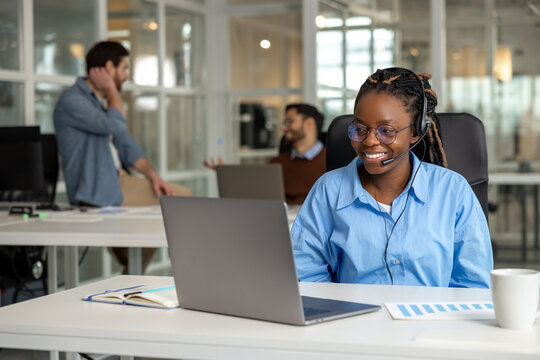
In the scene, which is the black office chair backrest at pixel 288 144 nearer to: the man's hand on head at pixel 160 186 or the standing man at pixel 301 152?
the standing man at pixel 301 152

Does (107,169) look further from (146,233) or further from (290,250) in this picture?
(290,250)

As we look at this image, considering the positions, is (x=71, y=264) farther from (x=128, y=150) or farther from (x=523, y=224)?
(x=523, y=224)

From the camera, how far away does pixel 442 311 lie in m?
1.41

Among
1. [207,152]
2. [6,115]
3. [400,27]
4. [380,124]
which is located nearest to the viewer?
[380,124]

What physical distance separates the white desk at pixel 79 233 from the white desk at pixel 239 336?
1.16 m

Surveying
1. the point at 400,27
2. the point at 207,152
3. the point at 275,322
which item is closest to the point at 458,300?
the point at 275,322

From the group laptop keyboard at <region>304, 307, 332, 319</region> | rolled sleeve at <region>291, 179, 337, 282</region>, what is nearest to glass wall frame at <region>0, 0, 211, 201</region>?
rolled sleeve at <region>291, 179, 337, 282</region>

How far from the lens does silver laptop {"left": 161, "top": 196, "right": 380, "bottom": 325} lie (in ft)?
4.18

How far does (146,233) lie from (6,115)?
8.30 feet

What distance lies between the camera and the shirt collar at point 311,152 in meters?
4.45

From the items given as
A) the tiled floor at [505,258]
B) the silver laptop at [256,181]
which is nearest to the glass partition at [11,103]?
the tiled floor at [505,258]

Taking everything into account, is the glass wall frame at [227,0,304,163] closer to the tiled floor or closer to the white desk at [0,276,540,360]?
the tiled floor

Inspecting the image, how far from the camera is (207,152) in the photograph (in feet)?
25.2

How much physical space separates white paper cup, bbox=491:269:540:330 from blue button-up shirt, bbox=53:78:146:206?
2882 mm
